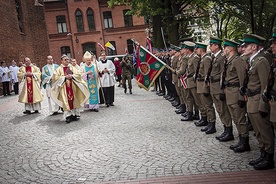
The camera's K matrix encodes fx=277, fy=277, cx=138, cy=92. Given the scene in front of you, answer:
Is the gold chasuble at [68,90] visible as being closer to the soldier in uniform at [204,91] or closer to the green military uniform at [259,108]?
the soldier in uniform at [204,91]

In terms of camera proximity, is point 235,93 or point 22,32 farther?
point 22,32

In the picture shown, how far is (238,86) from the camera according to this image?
5.17 m

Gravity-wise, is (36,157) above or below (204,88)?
below

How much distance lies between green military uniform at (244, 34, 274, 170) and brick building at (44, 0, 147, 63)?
3424 cm

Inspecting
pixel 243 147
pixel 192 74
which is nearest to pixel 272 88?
pixel 243 147

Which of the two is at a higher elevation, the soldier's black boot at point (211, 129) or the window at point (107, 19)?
the window at point (107, 19)

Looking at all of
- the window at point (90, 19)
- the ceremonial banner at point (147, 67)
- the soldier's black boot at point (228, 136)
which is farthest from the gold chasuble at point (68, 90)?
the window at point (90, 19)

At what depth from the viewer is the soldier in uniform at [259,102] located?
423 cm

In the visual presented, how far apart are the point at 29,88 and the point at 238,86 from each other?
836 centimetres

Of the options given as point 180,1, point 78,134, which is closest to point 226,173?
point 78,134

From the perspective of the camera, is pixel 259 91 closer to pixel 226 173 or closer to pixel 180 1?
pixel 226 173

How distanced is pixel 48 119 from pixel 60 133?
231 centimetres

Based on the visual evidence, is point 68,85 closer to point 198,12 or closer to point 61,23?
point 198,12

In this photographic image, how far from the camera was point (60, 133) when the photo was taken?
7617mm
